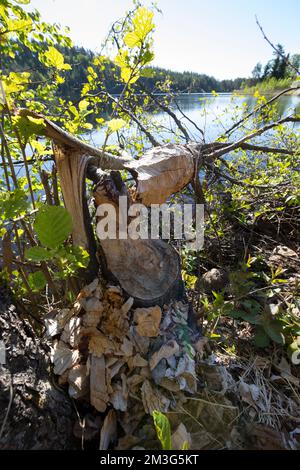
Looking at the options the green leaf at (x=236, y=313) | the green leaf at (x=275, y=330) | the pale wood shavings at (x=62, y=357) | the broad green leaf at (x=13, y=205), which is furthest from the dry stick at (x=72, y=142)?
the green leaf at (x=275, y=330)

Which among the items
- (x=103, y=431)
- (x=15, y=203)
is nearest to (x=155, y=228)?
(x=15, y=203)

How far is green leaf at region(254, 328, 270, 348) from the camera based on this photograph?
145cm

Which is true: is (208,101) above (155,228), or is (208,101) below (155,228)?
above

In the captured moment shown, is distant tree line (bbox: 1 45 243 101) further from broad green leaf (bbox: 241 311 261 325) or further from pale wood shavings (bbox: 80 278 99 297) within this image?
broad green leaf (bbox: 241 311 261 325)

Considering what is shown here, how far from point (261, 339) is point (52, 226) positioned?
1289 mm

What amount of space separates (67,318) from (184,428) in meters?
0.59

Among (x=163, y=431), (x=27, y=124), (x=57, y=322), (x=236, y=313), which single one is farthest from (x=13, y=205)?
(x=236, y=313)

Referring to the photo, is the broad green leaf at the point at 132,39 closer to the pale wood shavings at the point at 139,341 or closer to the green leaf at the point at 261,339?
the pale wood shavings at the point at 139,341

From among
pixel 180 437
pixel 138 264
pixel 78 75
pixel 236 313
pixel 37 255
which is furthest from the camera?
pixel 78 75

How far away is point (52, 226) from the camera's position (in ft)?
2.58

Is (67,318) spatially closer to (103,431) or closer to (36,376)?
(36,376)

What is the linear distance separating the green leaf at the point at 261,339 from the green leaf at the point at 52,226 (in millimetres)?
1231

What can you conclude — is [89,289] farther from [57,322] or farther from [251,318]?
[251,318]
